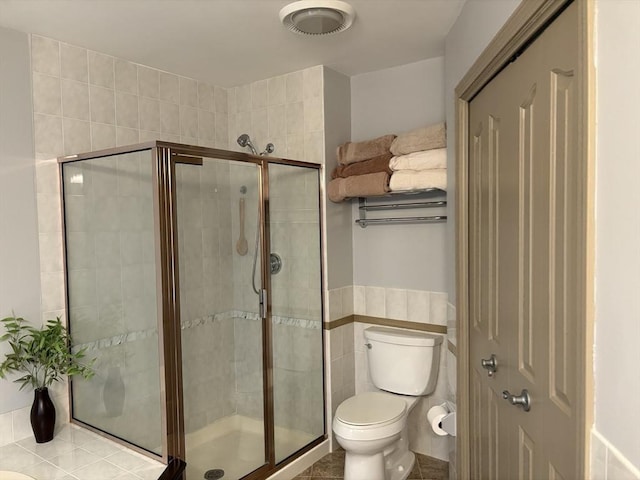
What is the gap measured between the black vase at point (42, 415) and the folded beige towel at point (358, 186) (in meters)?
1.82

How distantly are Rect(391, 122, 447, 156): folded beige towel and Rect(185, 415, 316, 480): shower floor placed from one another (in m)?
1.68

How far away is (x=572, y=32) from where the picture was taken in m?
1.14

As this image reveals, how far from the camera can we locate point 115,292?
2320mm

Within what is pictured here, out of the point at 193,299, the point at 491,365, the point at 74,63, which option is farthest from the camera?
the point at 74,63

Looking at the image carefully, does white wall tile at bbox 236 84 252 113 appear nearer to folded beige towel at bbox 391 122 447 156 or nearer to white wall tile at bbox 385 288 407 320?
folded beige towel at bbox 391 122 447 156

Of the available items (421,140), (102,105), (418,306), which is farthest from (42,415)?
(421,140)

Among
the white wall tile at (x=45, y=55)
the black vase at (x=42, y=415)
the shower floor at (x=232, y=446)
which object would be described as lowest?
the shower floor at (x=232, y=446)

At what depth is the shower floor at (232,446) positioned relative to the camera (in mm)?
2266

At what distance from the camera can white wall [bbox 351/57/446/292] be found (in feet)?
9.52

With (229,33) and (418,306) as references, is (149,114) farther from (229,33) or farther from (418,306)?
(418,306)

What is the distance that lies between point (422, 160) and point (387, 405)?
1362mm

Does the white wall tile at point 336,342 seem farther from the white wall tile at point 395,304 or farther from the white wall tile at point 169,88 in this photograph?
the white wall tile at point 169,88

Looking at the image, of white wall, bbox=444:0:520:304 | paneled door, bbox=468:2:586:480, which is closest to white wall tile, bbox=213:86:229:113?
white wall, bbox=444:0:520:304

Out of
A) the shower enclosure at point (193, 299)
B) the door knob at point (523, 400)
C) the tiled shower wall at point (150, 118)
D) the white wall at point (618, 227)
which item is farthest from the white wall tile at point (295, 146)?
the white wall at point (618, 227)
